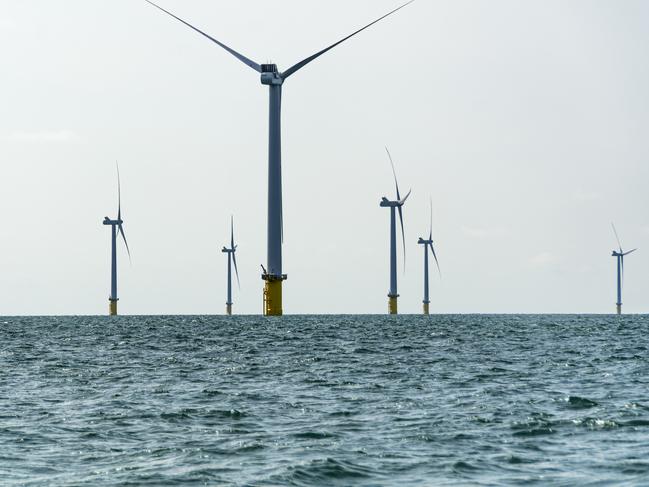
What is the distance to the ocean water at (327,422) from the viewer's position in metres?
23.1

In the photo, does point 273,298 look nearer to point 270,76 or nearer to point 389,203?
point 270,76

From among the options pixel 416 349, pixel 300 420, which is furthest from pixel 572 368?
pixel 300 420

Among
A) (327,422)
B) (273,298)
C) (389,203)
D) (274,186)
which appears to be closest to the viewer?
(327,422)

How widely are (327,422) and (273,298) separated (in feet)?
379

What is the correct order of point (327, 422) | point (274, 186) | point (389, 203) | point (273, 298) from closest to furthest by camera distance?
point (327, 422), point (274, 186), point (273, 298), point (389, 203)

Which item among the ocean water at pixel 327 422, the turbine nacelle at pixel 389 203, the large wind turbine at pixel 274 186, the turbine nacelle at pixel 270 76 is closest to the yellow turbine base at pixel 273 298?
the large wind turbine at pixel 274 186

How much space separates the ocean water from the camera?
911 inches

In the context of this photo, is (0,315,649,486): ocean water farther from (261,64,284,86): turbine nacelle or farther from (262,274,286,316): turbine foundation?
(261,64,284,86): turbine nacelle

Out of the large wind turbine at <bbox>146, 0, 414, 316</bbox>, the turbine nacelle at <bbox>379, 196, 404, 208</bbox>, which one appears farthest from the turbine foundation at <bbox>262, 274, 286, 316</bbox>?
the turbine nacelle at <bbox>379, 196, 404, 208</bbox>

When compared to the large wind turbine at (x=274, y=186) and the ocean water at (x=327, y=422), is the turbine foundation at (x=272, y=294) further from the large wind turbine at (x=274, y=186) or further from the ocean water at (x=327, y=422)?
the ocean water at (x=327, y=422)

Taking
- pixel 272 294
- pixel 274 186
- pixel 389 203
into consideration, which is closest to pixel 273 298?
pixel 272 294

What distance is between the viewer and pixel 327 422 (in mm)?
30953

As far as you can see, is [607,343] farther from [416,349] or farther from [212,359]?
[212,359]

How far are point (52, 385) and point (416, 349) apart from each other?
3046 cm
